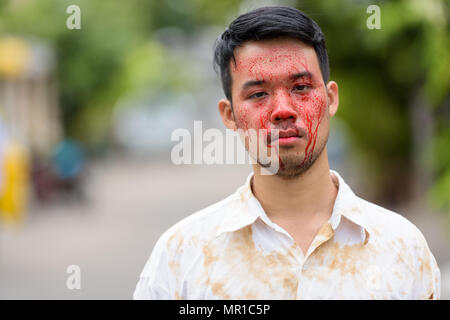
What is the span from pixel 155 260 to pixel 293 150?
1.90ft

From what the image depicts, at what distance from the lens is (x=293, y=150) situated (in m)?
2.17

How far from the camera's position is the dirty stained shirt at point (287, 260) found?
2115 millimetres

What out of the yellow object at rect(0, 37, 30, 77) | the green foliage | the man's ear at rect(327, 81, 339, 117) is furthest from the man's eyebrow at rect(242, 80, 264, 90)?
the yellow object at rect(0, 37, 30, 77)

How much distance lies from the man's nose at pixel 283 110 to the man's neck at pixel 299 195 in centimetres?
19

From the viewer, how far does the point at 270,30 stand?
84.7 inches

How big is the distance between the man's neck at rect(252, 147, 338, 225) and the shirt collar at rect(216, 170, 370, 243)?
0.04 metres

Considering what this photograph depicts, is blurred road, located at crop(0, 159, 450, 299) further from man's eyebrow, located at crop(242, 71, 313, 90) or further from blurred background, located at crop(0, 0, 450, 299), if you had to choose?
man's eyebrow, located at crop(242, 71, 313, 90)

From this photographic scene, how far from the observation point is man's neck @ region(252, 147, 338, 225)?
88.9 inches

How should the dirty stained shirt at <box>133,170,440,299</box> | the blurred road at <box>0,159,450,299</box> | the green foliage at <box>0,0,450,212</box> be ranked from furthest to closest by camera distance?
1. the blurred road at <box>0,159,450,299</box>
2. the green foliage at <box>0,0,450,212</box>
3. the dirty stained shirt at <box>133,170,440,299</box>

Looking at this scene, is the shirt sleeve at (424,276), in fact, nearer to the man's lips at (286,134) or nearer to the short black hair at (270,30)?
the man's lips at (286,134)

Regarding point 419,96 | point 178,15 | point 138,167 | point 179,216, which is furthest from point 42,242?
point 178,15

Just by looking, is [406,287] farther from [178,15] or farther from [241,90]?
[178,15]

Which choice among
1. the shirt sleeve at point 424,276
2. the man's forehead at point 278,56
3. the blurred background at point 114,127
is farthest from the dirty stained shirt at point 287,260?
the blurred background at point 114,127

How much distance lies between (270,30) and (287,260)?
0.74 m
